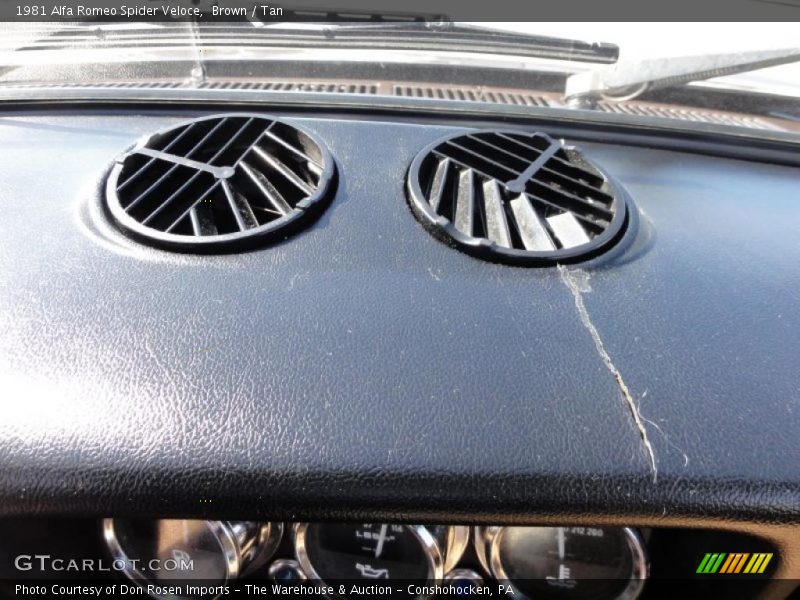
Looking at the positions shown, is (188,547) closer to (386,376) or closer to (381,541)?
(381,541)

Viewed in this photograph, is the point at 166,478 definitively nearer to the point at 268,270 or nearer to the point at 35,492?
the point at 35,492

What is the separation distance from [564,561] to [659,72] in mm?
1416

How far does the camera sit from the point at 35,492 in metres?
0.94

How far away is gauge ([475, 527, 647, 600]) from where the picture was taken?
113 centimetres

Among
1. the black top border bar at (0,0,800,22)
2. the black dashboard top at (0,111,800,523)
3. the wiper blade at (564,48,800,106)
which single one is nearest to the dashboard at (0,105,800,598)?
the black dashboard top at (0,111,800,523)

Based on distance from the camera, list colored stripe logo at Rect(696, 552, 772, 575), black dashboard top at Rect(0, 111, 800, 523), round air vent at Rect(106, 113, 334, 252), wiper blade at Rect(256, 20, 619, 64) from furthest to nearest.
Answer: wiper blade at Rect(256, 20, 619, 64) < round air vent at Rect(106, 113, 334, 252) < colored stripe logo at Rect(696, 552, 772, 575) < black dashboard top at Rect(0, 111, 800, 523)

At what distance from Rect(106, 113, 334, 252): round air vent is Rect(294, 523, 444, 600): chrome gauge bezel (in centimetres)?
55

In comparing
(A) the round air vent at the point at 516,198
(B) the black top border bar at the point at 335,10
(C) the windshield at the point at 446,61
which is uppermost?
(B) the black top border bar at the point at 335,10

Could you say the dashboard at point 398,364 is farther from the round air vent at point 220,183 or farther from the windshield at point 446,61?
the windshield at point 446,61

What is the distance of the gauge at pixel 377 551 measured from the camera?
3.67ft

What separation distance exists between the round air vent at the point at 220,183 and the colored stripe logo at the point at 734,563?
0.98 meters

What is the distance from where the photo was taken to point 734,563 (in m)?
1.08

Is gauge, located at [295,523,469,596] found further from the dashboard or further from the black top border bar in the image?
the black top border bar

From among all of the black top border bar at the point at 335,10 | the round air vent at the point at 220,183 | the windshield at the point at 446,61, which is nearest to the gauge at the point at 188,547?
the round air vent at the point at 220,183
